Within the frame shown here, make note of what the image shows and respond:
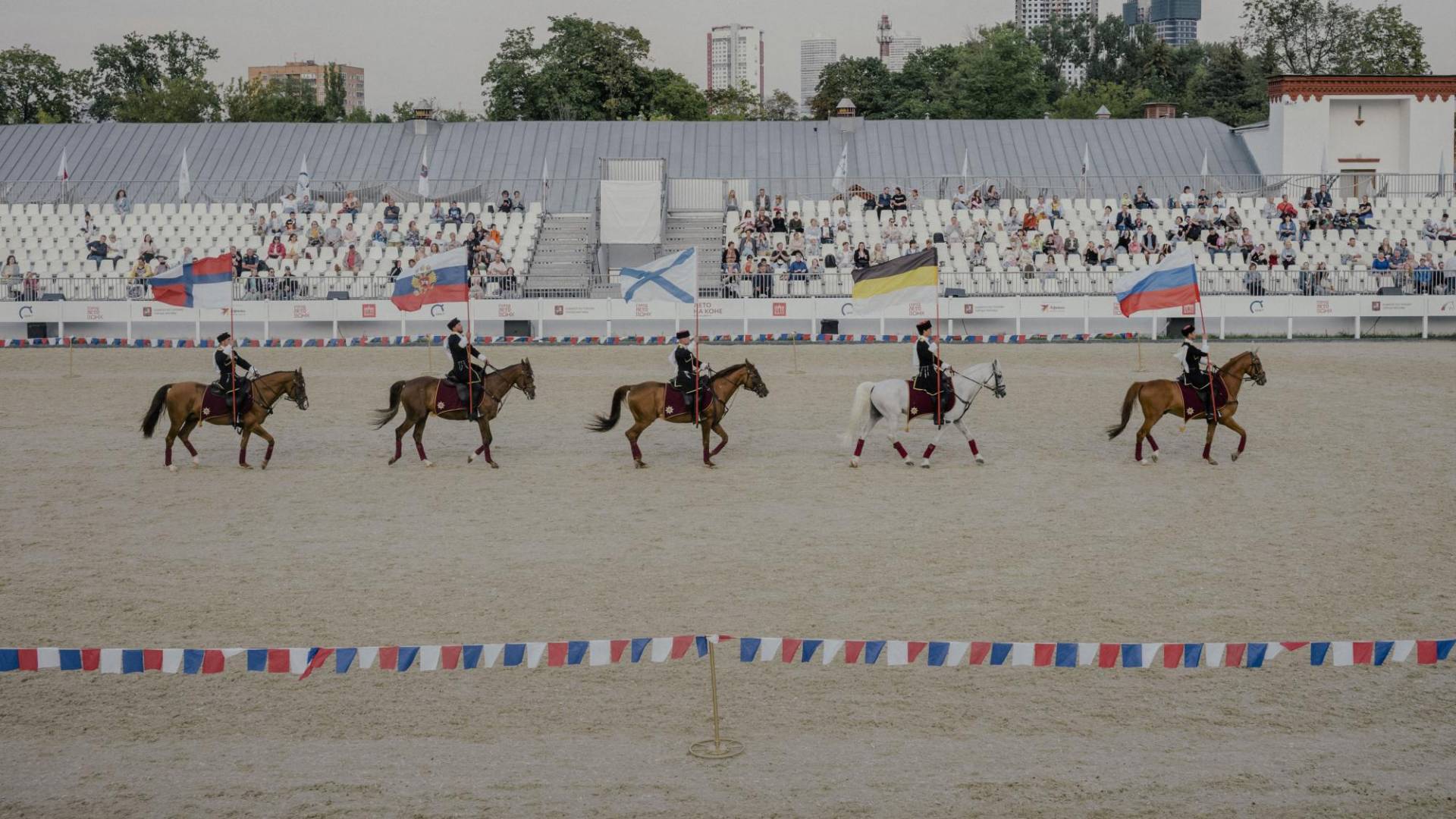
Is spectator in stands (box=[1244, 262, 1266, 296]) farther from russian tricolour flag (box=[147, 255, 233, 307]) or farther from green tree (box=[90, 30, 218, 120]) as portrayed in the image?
green tree (box=[90, 30, 218, 120])

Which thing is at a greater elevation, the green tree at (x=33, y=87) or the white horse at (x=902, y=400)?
the green tree at (x=33, y=87)

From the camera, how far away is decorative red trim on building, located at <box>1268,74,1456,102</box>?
51.7m

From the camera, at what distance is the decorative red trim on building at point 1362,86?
2036 inches

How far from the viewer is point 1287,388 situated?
28.0 metres

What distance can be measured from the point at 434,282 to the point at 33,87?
8260 cm

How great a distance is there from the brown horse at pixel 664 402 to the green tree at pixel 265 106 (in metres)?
74.1

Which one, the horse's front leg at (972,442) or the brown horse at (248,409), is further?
the brown horse at (248,409)

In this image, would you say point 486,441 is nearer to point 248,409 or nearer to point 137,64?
point 248,409

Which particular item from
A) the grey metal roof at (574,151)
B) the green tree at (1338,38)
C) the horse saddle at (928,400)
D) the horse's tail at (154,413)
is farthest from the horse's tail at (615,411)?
the green tree at (1338,38)

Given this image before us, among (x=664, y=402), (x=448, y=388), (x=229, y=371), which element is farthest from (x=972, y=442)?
(x=229, y=371)

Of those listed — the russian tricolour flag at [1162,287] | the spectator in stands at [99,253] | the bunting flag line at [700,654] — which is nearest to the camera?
the bunting flag line at [700,654]

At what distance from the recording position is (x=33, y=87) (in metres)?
91.2

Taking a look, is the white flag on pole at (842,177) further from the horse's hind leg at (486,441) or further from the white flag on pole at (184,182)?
the horse's hind leg at (486,441)

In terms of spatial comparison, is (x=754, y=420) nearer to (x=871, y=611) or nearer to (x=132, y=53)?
(x=871, y=611)
